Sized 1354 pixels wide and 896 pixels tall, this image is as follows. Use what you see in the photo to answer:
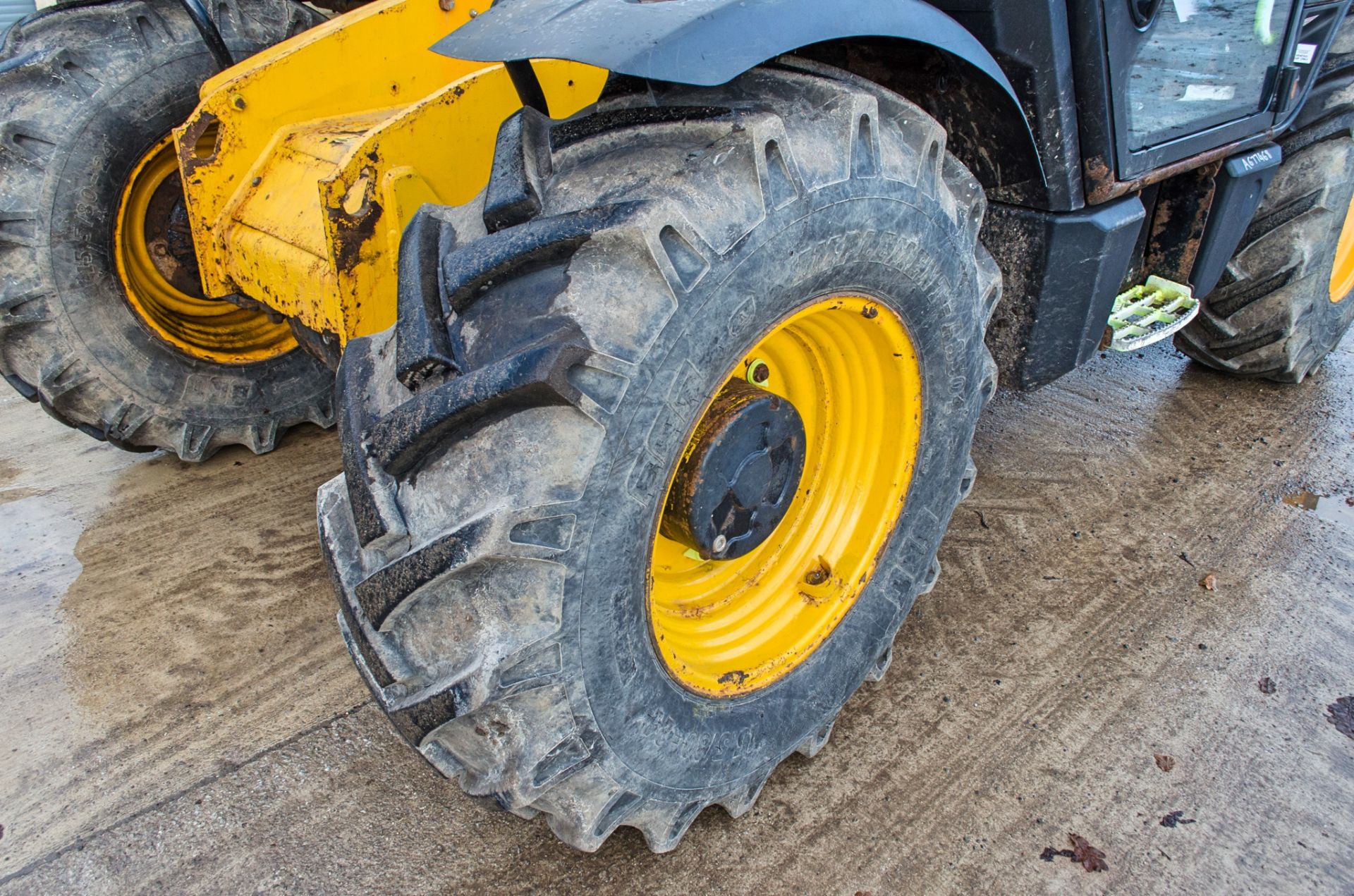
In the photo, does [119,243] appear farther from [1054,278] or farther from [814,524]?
[1054,278]

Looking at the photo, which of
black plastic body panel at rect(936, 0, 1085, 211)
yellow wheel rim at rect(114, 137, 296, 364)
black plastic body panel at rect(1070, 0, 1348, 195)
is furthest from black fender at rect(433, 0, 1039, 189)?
yellow wheel rim at rect(114, 137, 296, 364)

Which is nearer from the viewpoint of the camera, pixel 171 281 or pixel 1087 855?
pixel 1087 855

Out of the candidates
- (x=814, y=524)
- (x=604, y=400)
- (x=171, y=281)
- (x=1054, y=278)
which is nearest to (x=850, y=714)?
(x=814, y=524)

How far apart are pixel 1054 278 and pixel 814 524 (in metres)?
0.76

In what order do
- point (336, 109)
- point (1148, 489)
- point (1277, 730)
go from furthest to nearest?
point (1148, 489), point (336, 109), point (1277, 730)

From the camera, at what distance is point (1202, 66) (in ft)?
6.66

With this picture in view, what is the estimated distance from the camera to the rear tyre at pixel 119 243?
8.13 feet

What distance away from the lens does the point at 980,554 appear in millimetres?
2623

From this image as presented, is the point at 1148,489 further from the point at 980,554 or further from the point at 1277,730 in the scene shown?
the point at 1277,730

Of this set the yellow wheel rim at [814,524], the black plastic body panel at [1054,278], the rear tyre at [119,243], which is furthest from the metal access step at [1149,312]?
the rear tyre at [119,243]

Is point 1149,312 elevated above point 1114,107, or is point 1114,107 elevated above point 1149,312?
point 1114,107

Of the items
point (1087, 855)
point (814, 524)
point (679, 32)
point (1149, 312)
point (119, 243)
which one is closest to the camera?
point (679, 32)

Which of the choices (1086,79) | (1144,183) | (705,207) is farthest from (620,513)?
(1144,183)

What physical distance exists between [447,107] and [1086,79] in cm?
131
